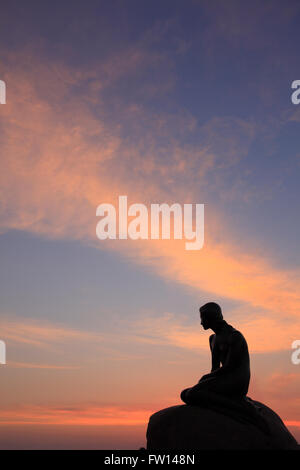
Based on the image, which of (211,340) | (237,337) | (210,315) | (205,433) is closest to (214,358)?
(211,340)

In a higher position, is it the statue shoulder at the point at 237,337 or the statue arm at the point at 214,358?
the statue shoulder at the point at 237,337

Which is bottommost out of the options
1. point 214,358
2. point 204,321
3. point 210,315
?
point 214,358

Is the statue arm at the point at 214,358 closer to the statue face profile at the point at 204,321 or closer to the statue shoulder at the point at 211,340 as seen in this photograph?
the statue shoulder at the point at 211,340

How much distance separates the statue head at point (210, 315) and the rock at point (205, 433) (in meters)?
2.32

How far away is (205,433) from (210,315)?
3168 mm

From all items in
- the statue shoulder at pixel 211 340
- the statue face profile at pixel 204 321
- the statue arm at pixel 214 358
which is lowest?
the statue arm at pixel 214 358

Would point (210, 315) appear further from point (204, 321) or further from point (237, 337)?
point (237, 337)

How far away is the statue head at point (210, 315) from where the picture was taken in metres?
12.3

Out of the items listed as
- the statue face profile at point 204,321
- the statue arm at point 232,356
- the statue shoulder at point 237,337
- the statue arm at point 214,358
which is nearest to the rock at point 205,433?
the statue arm at point 232,356

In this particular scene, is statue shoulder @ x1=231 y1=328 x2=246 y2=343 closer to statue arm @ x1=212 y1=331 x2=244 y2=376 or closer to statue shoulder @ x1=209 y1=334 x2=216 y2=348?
statue arm @ x1=212 y1=331 x2=244 y2=376

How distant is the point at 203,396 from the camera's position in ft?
37.1

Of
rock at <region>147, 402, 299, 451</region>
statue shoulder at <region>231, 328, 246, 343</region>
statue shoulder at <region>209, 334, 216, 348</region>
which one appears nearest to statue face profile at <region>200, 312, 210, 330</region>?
statue shoulder at <region>209, 334, 216, 348</region>

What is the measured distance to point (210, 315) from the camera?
40.3ft
